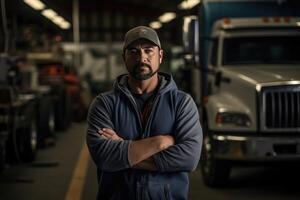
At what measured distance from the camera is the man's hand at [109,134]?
177 inches

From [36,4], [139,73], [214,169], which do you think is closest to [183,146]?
[139,73]

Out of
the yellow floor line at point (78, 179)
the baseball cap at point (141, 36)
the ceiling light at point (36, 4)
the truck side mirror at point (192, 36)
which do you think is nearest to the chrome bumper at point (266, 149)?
the truck side mirror at point (192, 36)

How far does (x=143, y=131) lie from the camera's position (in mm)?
4457

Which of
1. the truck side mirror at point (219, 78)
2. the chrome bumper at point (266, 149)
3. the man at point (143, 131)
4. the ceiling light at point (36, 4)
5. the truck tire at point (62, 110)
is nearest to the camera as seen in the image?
the man at point (143, 131)

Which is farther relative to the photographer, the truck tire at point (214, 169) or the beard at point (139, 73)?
the truck tire at point (214, 169)

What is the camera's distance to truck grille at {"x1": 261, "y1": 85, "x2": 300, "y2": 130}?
9945mm

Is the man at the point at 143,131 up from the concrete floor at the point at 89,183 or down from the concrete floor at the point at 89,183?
up

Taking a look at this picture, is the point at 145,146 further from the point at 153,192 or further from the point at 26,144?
the point at 26,144

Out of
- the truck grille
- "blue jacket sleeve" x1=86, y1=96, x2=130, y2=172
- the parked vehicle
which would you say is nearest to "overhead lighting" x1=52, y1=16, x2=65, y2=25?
the parked vehicle

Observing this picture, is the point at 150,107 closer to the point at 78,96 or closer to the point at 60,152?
the point at 60,152

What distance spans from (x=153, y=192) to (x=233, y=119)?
19.9ft

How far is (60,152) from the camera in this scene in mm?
15734

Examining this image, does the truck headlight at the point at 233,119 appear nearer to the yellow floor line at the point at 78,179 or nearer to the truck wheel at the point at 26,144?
the yellow floor line at the point at 78,179

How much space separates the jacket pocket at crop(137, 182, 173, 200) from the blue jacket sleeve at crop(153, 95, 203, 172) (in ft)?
0.46
